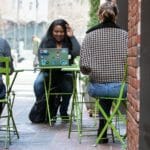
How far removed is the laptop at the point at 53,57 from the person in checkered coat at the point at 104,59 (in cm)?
185

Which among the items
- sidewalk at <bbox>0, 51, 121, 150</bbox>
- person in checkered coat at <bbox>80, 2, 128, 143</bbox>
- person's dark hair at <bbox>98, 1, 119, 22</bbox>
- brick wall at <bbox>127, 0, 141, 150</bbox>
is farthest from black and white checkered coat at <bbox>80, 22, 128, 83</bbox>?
brick wall at <bbox>127, 0, 141, 150</bbox>

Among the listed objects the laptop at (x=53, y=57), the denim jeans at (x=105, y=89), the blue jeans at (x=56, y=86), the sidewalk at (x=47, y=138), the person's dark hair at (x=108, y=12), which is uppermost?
the person's dark hair at (x=108, y=12)

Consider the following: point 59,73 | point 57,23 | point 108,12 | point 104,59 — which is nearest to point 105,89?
point 104,59

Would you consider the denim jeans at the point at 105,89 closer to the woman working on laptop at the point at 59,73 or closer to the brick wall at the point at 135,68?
the brick wall at the point at 135,68

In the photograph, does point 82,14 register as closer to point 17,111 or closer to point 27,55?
point 27,55

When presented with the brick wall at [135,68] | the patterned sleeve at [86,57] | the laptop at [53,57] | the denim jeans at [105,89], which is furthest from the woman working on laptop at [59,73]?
the brick wall at [135,68]

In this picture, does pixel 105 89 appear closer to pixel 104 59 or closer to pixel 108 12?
pixel 104 59

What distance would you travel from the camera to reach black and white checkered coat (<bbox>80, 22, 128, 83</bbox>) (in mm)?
6688

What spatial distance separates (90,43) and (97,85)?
1.67 feet

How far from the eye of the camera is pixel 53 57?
28.5 feet

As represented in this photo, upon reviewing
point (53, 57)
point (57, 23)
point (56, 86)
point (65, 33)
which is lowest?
point (56, 86)

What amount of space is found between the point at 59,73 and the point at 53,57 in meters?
0.64

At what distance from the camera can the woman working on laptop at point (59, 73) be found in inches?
364

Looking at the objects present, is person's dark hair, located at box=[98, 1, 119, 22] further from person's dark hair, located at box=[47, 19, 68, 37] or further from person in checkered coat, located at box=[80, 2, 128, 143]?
person's dark hair, located at box=[47, 19, 68, 37]
